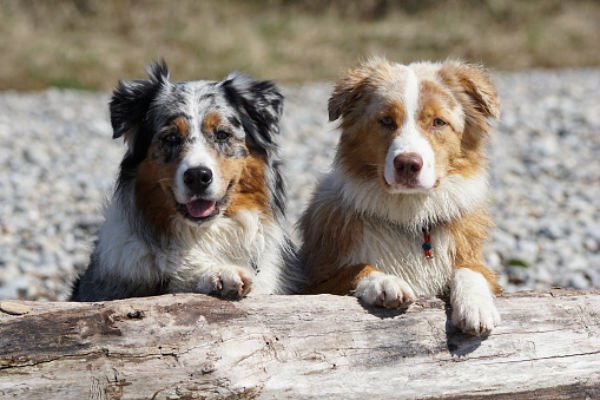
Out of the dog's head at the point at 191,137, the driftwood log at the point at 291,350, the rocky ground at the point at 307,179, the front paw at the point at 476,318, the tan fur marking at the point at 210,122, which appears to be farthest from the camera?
the rocky ground at the point at 307,179

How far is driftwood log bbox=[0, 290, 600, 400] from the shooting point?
12.4 feet

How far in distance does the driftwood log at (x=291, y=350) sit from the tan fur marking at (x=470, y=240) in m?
0.57

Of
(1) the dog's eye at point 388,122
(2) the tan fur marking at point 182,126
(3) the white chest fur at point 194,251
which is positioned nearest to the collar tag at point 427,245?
(1) the dog's eye at point 388,122

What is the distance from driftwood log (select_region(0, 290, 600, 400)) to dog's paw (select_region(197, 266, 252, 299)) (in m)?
0.10

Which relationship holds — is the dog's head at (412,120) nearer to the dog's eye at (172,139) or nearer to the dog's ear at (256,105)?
the dog's ear at (256,105)

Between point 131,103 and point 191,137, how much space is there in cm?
56

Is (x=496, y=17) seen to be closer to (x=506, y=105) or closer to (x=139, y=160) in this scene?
(x=506, y=105)

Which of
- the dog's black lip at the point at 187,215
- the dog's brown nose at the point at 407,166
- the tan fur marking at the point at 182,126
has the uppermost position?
the tan fur marking at the point at 182,126

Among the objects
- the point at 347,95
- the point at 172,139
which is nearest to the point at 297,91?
the point at 347,95

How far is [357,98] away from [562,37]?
2137 centimetres

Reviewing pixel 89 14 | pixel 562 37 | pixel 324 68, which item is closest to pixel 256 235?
pixel 324 68

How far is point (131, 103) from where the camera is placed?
5.14 metres

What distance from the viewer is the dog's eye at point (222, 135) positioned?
4.90 metres

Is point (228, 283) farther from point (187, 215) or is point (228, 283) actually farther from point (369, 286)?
point (369, 286)
